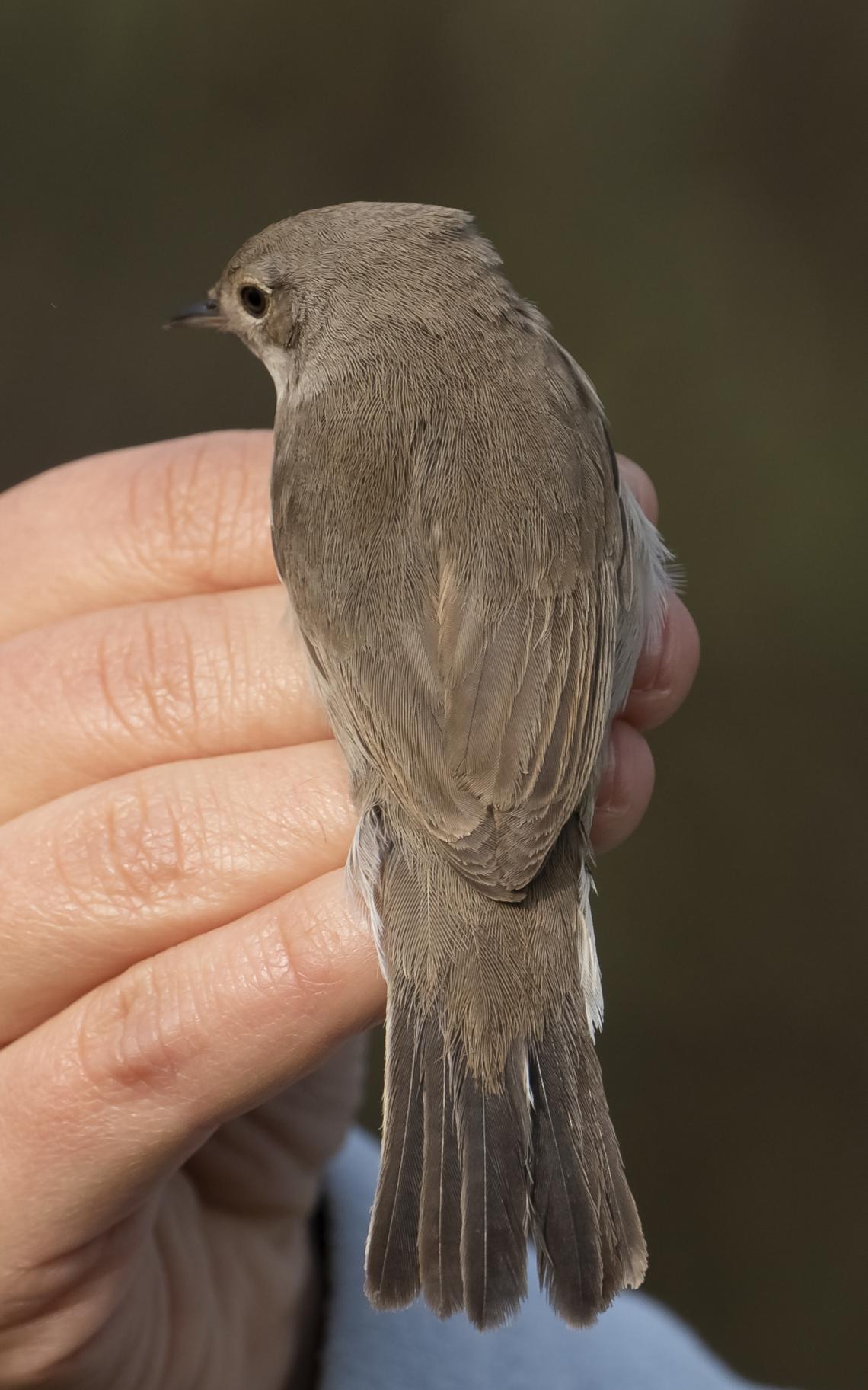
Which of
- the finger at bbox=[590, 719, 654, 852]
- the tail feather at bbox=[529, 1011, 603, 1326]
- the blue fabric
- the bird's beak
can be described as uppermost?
the bird's beak

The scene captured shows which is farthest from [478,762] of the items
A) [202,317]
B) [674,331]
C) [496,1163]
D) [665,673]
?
[674,331]

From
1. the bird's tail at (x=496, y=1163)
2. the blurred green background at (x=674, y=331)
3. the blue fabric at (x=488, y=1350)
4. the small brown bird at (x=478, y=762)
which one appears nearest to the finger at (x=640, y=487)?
the small brown bird at (x=478, y=762)

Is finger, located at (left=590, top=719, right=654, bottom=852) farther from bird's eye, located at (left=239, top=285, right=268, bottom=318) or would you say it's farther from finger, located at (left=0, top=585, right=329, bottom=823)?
bird's eye, located at (left=239, top=285, right=268, bottom=318)

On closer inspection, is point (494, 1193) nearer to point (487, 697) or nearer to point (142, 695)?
point (487, 697)

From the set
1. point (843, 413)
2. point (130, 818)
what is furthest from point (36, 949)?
point (843, 413)

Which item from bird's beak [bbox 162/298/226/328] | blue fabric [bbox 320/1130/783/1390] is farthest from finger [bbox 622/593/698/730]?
bird's beak [bbox 162/298/226/328]

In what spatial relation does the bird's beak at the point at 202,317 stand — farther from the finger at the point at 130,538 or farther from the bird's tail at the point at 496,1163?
the bird's tail at the point at 496,1163

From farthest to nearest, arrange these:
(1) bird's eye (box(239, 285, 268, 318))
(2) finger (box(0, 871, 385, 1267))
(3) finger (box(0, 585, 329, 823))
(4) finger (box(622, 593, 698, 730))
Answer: (1) bird's eye (box(239, 285, 268, 318)) → (4) finger (box(622, 593, 698, 730)) → (3) finger (box(0, 585, 329, 823)) → (2) finger (box(0, 871, 385, 1267))

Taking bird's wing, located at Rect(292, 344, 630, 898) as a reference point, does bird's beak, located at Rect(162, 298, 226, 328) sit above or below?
above
